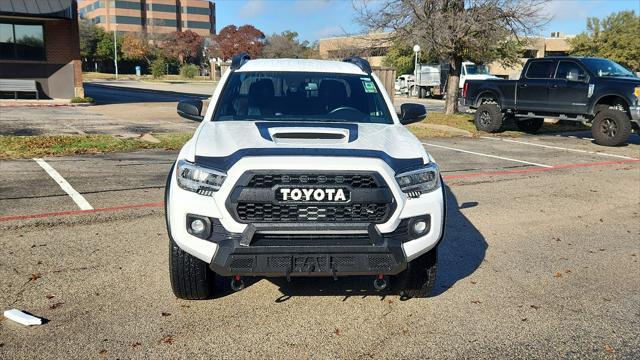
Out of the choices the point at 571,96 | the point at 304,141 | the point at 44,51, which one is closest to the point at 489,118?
the point at 571,96

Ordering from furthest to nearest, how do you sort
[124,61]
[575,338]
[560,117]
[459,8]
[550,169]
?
[124,61] → [459,8] → [560,117] → [550,169] → [575,338]

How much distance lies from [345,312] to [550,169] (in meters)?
7.76

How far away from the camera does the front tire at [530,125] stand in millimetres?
17141

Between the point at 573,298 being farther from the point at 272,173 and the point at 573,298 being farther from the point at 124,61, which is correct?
the point at 124,61

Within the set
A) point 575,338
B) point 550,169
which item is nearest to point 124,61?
point 550,169

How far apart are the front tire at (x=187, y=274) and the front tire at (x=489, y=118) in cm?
1340

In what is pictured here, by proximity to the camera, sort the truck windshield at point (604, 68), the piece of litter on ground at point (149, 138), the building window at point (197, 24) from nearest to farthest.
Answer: the piece of litter on ground at point (149, 138)
the truck windshield at point (604, 68)
the building window at point (197, 24)

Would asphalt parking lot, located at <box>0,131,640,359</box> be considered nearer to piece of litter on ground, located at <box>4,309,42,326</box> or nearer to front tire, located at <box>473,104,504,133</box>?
piece of litter on ground, located at <box>4,309,42,326</box>

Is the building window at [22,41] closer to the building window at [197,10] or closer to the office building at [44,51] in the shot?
the office building at [44,51]

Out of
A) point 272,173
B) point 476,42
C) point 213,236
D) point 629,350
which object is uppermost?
point 476,42

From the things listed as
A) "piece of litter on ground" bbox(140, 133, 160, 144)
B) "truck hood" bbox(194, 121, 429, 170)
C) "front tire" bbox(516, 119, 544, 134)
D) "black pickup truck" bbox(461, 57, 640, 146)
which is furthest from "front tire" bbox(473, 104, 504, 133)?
"truck hood" bbox(194, 121, 429, 170)

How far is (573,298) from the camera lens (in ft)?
14.3

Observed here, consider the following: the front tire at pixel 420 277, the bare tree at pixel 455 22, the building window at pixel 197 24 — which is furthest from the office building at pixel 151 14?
the front tire at pixel 420 277

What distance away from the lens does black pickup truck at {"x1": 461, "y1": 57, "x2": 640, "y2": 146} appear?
13273mm
